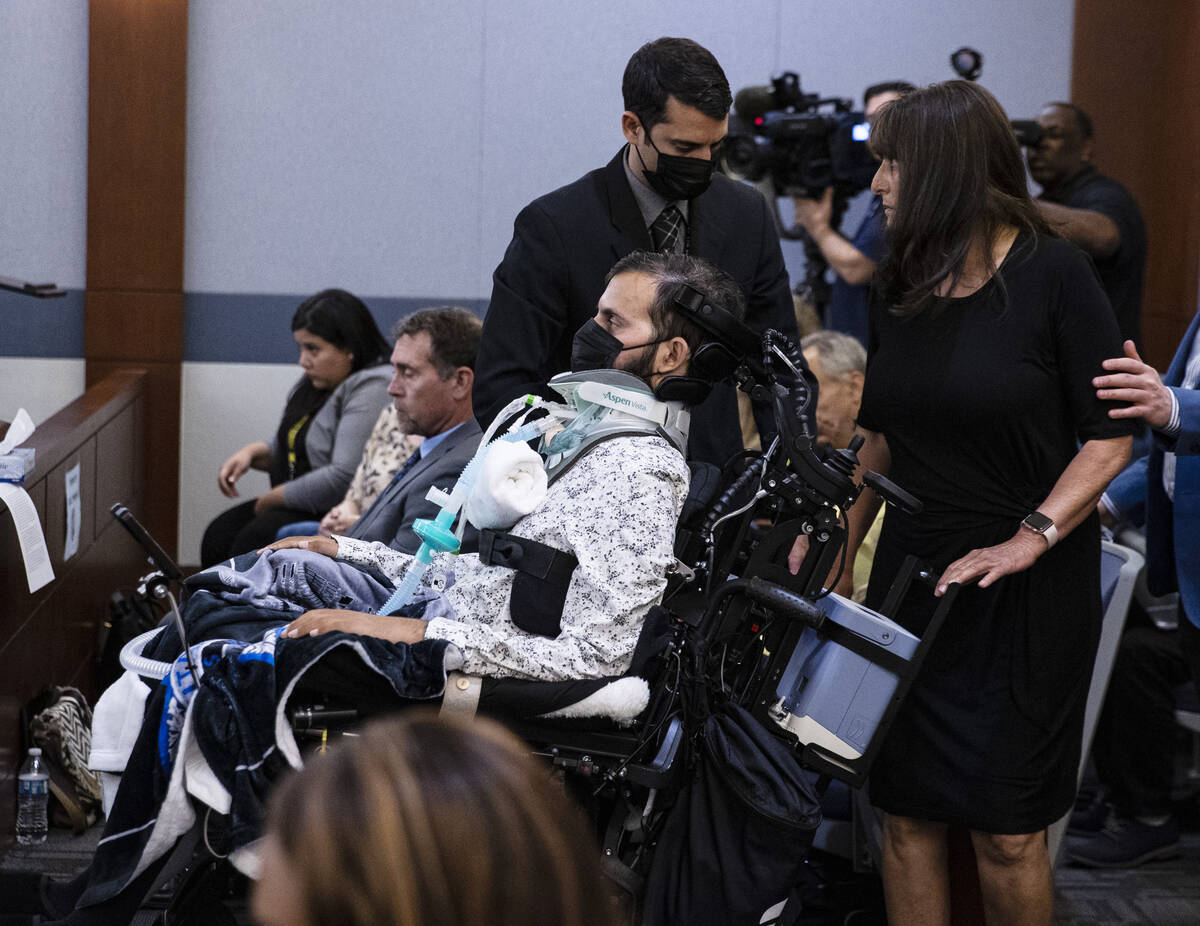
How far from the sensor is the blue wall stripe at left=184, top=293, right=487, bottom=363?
559 cm

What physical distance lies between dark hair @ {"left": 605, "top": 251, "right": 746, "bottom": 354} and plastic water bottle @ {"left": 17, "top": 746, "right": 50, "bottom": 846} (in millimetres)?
1934

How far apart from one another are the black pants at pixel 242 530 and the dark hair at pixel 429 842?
356cm

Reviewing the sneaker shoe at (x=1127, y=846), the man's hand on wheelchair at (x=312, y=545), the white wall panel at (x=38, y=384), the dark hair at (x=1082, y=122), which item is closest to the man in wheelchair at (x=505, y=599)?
the man's hand on wheelchair at (x=312, y=545)

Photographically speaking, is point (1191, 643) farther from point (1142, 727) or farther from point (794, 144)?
point (794, 144)

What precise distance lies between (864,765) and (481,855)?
4.58 ft

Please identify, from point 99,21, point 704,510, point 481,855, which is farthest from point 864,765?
point 99,21

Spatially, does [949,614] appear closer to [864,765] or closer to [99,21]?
[864,765]

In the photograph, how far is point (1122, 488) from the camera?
292 cm

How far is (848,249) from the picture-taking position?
4520mm

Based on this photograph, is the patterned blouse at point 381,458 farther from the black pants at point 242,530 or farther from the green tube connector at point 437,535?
the green tube connector at point 437,535

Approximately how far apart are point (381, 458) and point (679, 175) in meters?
1.66

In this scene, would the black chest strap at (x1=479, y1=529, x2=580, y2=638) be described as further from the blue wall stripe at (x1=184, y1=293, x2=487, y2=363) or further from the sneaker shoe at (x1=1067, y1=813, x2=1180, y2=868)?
the blue wall stripe at (x1=184, y1=293, x2=487, y2=363)

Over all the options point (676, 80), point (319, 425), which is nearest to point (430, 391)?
point (676, 80)

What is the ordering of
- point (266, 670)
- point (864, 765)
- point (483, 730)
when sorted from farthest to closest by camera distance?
1. point (864, 765)
2. point (266, 670)
3. point (483, 730)
